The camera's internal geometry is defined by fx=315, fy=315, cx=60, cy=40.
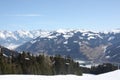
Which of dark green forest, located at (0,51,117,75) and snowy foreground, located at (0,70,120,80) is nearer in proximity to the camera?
snowy foreground, located at (0,70,120,80)

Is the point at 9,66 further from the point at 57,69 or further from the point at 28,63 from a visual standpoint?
the point at 57,69

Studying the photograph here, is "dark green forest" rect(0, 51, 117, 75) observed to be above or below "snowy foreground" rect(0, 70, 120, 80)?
below

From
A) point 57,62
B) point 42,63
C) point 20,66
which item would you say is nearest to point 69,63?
point 57,62

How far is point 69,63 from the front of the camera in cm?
17412
